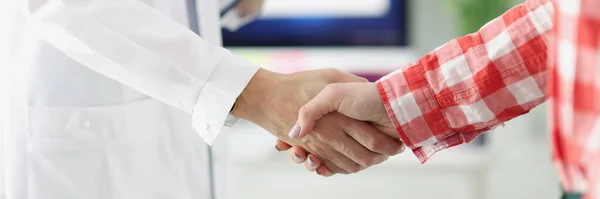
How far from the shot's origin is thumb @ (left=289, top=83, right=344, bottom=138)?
1.28 meters

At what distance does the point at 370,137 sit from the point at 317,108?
9cm

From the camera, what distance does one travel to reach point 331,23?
9.38ft

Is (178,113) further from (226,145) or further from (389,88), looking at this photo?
(389,88)

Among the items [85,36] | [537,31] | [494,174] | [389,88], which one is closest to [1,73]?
[85,36]

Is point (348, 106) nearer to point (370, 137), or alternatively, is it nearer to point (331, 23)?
point (370, 137)

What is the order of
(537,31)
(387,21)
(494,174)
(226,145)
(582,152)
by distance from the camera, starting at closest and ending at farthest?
1. (582,152)
2. (537,31)
3. (226,145)
4. (494,174)
5. (387,21)

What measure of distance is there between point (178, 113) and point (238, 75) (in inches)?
5.1

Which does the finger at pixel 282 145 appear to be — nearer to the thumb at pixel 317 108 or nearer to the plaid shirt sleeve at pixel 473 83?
the thumb at pixel 317 108

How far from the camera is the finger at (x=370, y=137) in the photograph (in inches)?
51.7

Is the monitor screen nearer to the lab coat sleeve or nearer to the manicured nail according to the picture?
the manicured nail

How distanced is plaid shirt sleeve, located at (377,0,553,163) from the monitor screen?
158 centimetres

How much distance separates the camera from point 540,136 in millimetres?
2529

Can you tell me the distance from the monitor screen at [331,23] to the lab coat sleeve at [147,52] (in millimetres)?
1636

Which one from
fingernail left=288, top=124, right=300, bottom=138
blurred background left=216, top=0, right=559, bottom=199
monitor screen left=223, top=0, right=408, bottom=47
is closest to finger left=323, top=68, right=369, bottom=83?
fingernail left=288, top=124, right=300, bottom=138
